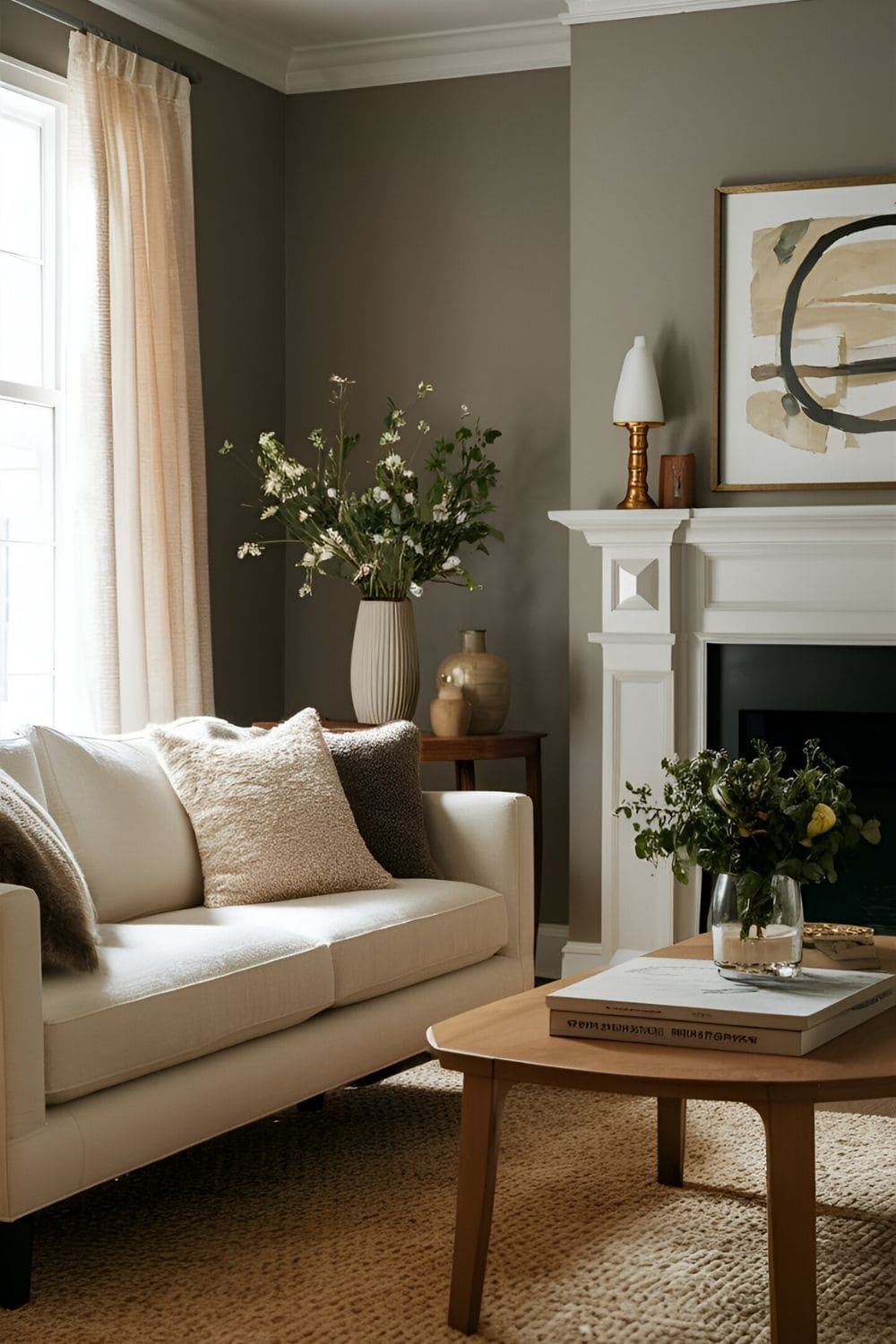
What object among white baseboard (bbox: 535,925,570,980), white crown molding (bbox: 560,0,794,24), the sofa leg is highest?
white crown molding (bbox: 560,0,794,24)

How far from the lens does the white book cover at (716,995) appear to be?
224 centimetres

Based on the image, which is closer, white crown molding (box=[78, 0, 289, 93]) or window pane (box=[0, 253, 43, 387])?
window pane (box=[0, 253, 43, 387])

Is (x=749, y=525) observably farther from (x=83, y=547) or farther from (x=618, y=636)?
(x=83, y=547)

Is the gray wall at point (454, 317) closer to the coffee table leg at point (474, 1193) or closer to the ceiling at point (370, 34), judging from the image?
the ceiling at point (370, 34)

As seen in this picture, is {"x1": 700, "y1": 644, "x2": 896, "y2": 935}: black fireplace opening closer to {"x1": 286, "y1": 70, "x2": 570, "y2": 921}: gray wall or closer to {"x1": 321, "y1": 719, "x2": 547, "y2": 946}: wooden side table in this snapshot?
{"x1": 321, "y1": 719, "x2": 547, "y2": 946}: wooden side table

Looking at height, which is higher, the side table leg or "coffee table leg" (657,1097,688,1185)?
the side table leg

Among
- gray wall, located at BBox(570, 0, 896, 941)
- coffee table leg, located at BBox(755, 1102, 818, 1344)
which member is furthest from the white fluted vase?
coffee table leg, located at BBox(755, 1102, 818, 1344)

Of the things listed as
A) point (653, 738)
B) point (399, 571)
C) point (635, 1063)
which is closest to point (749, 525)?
point (653, 738)

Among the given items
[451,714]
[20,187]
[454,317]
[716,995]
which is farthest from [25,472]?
[716,995]

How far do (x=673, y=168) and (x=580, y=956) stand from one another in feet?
7.57

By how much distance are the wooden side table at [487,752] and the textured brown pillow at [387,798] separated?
0.70m

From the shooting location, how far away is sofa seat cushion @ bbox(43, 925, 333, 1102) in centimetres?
250

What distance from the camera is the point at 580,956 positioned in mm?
4777

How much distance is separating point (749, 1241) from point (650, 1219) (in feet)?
0.61
